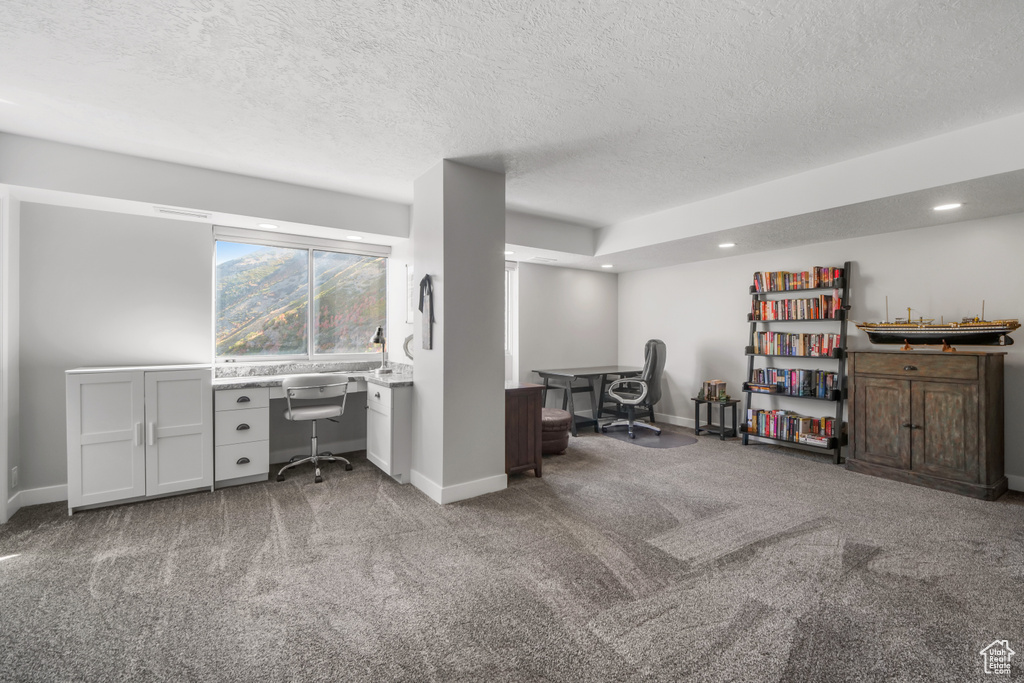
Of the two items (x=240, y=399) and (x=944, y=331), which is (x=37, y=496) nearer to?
(x=240, y=399)

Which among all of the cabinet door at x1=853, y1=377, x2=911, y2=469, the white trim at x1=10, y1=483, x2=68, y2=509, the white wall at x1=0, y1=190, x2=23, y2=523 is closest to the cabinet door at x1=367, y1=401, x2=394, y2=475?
the white trim at x1=10, y1=483, x2=68, y2=509

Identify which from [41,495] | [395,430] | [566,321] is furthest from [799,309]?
[41,495]

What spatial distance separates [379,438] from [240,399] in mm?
1145

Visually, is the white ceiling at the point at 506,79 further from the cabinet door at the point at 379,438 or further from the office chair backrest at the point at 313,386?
the cabinet door at the point at 379,438

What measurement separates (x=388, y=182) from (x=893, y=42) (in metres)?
3.30

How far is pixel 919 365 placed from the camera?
146 inches

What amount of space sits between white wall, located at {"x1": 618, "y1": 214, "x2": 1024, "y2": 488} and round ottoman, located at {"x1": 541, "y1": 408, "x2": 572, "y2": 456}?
95.7 inches

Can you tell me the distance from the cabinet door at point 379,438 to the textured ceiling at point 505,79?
2015mm

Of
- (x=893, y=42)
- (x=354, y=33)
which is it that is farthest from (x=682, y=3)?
(x=354, y=33)

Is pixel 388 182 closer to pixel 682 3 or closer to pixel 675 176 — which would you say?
pixel 675 176

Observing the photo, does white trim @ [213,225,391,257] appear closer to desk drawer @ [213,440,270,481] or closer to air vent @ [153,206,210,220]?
air vent @ [153,206,210,220]

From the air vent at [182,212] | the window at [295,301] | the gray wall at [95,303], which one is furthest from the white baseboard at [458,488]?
the air vent at [182,212]

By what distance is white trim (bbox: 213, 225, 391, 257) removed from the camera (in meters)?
4.25
